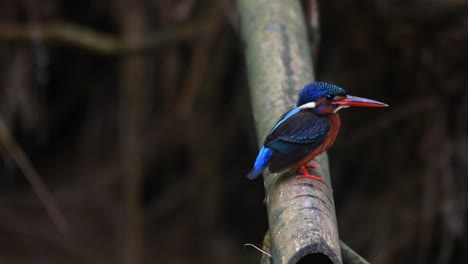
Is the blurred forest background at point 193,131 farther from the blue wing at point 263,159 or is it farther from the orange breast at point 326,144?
the blue wing at point 263,159

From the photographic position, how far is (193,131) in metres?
5.13

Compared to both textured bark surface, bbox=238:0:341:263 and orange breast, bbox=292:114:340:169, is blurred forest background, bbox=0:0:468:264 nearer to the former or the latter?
textured bark surface, bbox=238:0:341:263

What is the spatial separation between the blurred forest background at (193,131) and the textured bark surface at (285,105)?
34cm

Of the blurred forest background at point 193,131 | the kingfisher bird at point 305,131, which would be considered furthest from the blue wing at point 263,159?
the blurred forest background at point 193,131

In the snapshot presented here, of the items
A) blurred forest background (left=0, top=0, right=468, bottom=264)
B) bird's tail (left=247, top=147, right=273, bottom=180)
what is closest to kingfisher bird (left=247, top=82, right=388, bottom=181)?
bird's tail (left=247, top=147, right=273, bottom=180)

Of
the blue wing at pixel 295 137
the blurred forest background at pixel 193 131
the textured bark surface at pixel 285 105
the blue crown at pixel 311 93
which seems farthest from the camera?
the blurred forest background at pixel 193 131

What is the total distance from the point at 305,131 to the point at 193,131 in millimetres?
2875

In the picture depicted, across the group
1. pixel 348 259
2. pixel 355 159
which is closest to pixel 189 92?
pixel 355 159

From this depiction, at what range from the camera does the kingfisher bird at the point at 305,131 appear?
217 centimetres

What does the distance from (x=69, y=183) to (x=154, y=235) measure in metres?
0.77

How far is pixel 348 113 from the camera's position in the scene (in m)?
4.46

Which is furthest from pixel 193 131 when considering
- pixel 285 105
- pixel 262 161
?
pixel 262 161

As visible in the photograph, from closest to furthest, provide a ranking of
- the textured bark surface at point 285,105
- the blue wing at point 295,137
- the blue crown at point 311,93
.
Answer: the textured bark surface at point 285,105
the blue wing at point 295,137
the blue crown at point 311,93

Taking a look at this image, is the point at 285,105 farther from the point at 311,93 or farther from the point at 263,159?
the point at 263,159
